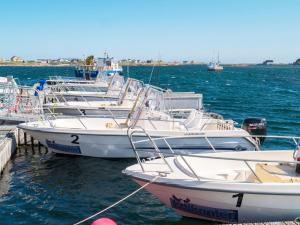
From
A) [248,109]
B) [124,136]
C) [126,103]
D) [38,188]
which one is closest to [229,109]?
[248,109]

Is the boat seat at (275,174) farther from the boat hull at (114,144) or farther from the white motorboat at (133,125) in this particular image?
the boat hull at (114,144)

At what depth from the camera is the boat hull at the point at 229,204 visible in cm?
838

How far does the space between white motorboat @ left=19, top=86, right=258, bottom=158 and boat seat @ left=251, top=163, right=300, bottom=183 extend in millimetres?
3764

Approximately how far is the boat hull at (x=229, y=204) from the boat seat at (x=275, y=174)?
48 centimetres

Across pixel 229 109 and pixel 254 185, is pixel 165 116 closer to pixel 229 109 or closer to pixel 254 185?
pixel 254 185

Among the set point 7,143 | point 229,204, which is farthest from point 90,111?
point 229,204

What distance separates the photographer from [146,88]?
1594 centimetres

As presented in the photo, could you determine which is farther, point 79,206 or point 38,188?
point 38,188

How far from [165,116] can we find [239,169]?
6.12m

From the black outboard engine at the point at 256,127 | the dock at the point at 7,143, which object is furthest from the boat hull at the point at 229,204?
the dock at the point at 7,143

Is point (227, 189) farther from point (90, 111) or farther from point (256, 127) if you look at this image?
point (90, 111)

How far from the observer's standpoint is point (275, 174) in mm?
9352

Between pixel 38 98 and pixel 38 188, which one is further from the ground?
pixel 38 98

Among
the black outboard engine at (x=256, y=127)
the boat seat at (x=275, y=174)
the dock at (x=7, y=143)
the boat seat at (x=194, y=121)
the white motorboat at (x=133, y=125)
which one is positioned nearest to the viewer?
the boat seat at (x=275, y=174)
